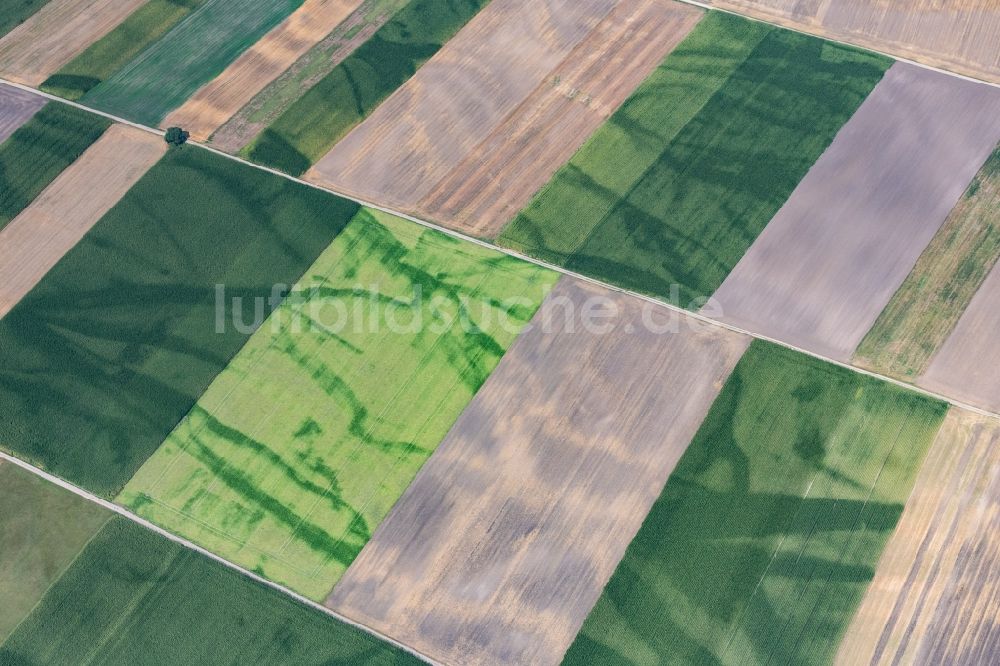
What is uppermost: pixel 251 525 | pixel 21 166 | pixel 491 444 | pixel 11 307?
pixel 21 166

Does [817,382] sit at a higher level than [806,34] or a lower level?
lower

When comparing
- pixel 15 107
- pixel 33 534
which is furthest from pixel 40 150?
pixel 33 534

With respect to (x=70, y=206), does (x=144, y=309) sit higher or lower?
lower

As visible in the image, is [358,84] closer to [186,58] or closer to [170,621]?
[186,58]

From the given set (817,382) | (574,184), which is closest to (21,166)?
(574,184)

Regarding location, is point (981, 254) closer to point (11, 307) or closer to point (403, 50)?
point (403, 50)

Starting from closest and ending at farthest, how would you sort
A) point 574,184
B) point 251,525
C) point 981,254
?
point 251,525, point 981,254, point 574,184
